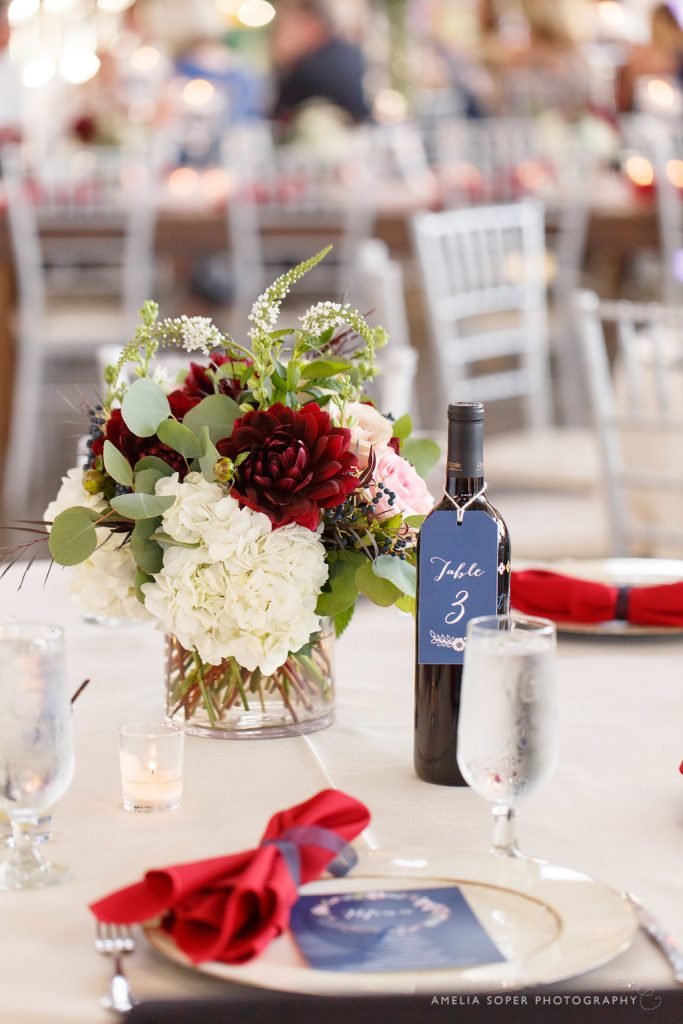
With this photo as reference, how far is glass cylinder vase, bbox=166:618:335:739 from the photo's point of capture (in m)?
1.05

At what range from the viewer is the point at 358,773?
99 cm

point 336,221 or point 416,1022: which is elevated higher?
point 336,221

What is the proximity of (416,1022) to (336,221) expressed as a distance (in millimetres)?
4194

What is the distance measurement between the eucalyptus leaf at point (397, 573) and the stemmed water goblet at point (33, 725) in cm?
27

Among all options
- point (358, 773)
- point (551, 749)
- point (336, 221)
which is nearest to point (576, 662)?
point (358, 773)

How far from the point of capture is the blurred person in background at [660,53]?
6.09 metres

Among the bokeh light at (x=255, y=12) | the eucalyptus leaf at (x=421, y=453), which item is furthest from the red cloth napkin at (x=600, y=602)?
the bokeh light at (x=255, y=12)

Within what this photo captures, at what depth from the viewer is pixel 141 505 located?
3.18 feet

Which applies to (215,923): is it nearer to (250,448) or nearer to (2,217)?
(250,448)

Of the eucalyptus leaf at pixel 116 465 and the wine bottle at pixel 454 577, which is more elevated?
the eucalyptus leaf at pixel 116 465

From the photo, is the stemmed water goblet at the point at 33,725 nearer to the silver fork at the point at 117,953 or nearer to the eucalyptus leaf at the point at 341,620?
the silver fork at the point at 117,953

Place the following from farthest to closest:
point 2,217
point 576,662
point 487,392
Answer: point 2,217 → point 487,392 → point 576,662

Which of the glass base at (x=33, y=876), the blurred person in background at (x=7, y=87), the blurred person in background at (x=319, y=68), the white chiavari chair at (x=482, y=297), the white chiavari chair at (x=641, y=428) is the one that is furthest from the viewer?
the blurred person in background at (x=7, y=87)

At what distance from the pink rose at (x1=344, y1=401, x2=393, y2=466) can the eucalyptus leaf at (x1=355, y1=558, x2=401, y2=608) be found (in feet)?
0.26
